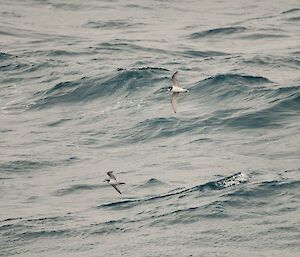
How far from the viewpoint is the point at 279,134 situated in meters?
33.4

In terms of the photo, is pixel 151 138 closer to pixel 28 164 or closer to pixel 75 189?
pixel 28 164

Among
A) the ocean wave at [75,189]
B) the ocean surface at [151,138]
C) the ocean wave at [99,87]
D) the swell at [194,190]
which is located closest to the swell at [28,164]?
the ocean surface at [151,138]

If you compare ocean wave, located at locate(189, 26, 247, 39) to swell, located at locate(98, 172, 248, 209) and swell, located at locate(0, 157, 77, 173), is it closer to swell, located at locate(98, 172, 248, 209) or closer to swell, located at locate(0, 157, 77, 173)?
swell, located at locate(0, 157, 77, 173)

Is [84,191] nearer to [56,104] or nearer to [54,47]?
[56,104]

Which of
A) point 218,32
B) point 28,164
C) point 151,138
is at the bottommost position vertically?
point 28,164

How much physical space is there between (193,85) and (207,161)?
8.62 metres

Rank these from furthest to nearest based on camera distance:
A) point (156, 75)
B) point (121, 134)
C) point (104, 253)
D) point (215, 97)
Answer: point (156, 75)
point (215, 97)
point (121, 134)
point (104, 253)

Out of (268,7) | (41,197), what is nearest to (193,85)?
(41,197)

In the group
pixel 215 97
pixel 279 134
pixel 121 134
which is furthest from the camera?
pixel 215 97

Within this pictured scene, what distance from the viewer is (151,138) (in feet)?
114

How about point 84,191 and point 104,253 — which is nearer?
point 104,253

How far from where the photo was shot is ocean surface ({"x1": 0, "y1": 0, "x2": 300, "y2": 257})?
26469 mm

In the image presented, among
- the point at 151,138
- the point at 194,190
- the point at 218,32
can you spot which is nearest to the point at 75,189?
the point at 194,190

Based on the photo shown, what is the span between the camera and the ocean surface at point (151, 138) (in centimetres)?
2647
